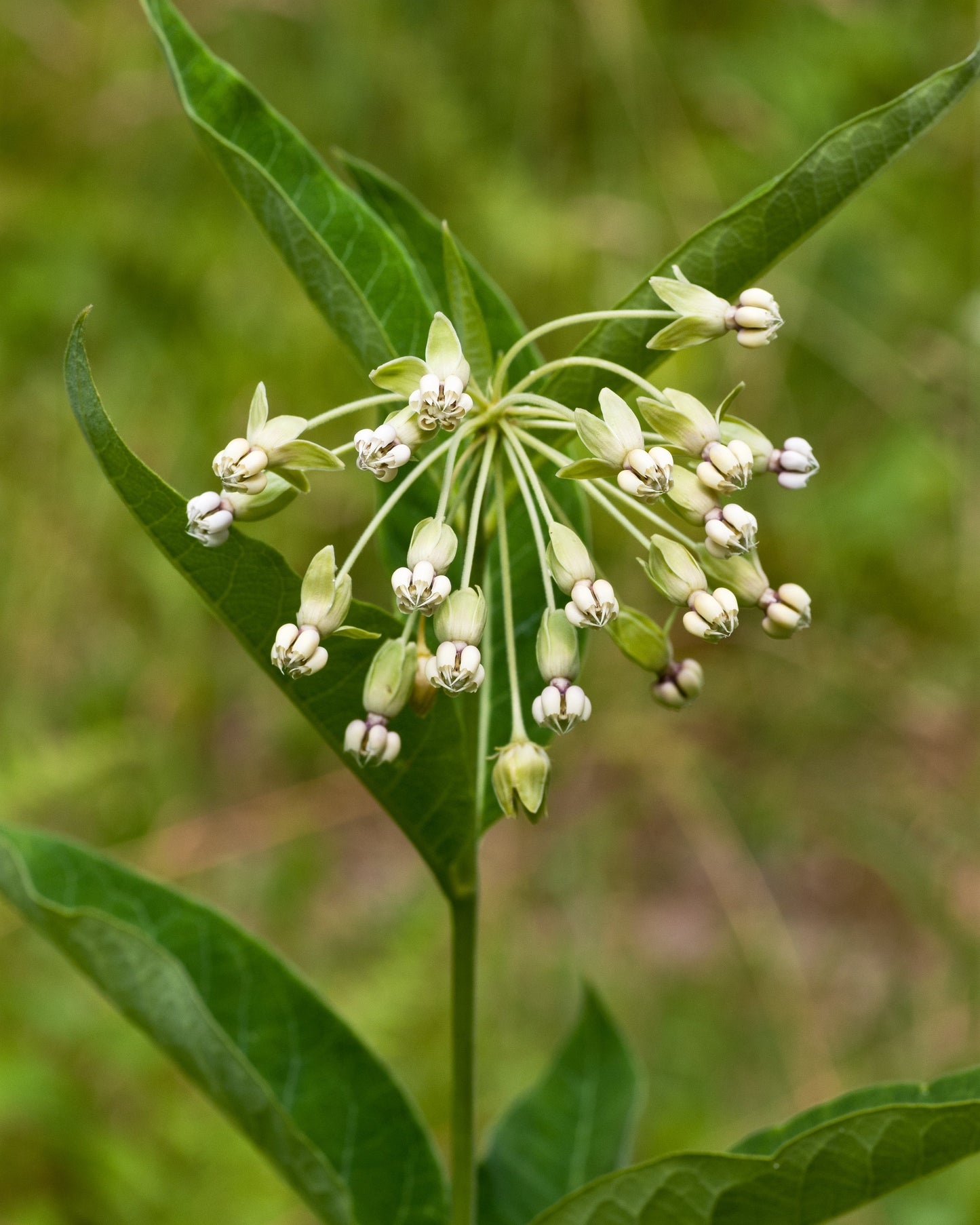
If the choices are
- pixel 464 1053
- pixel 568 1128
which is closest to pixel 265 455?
pixel 464 1053

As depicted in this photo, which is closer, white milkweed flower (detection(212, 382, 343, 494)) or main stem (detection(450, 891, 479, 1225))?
white milkweed flower (detection(212, 382, 343, 494))

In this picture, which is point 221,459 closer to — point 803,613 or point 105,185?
point 803,613

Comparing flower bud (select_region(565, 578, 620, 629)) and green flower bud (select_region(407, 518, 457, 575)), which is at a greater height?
green flower bud (select_region(407, 518, 457, 575))

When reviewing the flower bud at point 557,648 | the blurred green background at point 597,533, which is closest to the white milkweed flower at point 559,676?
the flower bud at point 557,648

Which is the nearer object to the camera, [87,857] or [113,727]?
[87,857]

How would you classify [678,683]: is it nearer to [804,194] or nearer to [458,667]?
[458,667]

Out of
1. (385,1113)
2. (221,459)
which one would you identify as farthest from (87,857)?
(221,459)

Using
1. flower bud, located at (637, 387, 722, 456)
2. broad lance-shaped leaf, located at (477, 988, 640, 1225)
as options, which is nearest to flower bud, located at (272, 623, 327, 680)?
flower bud, located at (637, 387, 722, 456)

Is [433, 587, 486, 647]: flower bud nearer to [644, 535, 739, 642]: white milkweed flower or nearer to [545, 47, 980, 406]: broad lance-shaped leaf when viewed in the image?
[644, 535, 739, 642]: white milkweed flower
